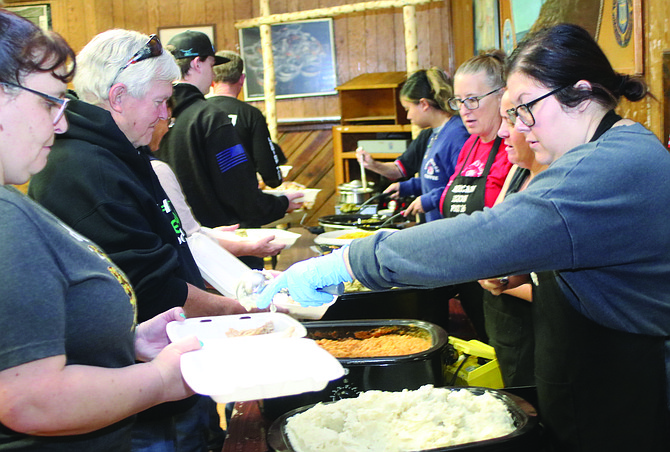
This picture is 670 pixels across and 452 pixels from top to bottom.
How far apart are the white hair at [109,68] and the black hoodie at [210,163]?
1293 mm

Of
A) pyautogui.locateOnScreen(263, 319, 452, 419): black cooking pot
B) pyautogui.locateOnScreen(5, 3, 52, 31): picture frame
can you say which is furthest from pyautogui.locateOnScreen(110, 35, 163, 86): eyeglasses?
pyautogui.locateOnScreen(5, 3, 52, 31): picture frame

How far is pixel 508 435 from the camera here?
3.97 feet

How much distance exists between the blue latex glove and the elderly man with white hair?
1.04 feet

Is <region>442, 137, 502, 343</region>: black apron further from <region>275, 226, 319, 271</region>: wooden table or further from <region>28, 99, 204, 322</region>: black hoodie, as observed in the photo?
<region>28, 99, 204, 322</region>: black hoodie

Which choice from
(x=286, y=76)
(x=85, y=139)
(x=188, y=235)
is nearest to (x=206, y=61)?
(x=188, y=235)

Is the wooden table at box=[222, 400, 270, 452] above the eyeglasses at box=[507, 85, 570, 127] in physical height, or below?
below

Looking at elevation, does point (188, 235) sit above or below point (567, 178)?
below

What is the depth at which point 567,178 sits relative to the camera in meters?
1.19

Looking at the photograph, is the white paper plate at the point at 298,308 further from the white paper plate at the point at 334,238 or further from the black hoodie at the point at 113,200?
the white paper plate at the point at 334,238

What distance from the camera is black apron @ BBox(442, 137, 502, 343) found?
255 cm

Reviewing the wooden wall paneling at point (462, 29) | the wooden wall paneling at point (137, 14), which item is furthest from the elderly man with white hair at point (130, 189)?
the wooden wall paneling at point (137, 14)

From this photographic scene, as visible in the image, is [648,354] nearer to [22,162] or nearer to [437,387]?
[437,387]

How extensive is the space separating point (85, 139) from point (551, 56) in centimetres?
113

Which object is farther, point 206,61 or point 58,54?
point 206,61
